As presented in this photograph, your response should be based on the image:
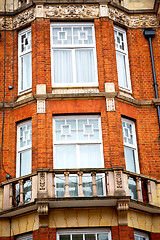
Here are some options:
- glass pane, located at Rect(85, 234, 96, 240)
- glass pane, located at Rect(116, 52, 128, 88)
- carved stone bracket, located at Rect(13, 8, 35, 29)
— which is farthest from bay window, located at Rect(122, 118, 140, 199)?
carved stone bracket, located at Rect(13, 8, 35, 29)

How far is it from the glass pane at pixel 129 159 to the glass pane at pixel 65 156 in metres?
1.95

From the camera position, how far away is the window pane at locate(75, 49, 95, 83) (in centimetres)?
2162

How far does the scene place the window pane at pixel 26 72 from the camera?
865 inches

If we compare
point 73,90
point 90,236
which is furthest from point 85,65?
point 90,236

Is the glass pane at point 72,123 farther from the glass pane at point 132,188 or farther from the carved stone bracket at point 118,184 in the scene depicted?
the glass pane at point 132,188

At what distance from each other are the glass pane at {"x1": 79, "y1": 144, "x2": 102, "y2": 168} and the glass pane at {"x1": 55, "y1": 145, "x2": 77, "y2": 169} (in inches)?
11.2

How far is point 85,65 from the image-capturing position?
71.8ft

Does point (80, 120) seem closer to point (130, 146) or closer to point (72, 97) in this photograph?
point (72, 97)

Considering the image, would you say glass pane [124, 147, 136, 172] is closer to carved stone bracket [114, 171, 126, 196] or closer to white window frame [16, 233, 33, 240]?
carved stone bracket [114, 171, 126, 196]

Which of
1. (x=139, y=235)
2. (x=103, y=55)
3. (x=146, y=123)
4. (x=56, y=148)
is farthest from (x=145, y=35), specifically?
(x=139, y=235)

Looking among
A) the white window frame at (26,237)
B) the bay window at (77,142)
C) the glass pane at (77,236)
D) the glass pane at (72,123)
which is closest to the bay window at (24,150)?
the bay window at (77,142)

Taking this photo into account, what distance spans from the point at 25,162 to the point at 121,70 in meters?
5.39

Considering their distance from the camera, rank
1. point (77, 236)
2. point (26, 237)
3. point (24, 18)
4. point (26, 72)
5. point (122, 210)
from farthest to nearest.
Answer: point (24, 18), point (26, 72), point (26, 237), point (77, 236), point (122, 210)

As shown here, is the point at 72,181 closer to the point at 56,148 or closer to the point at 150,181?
the point at 56,148
